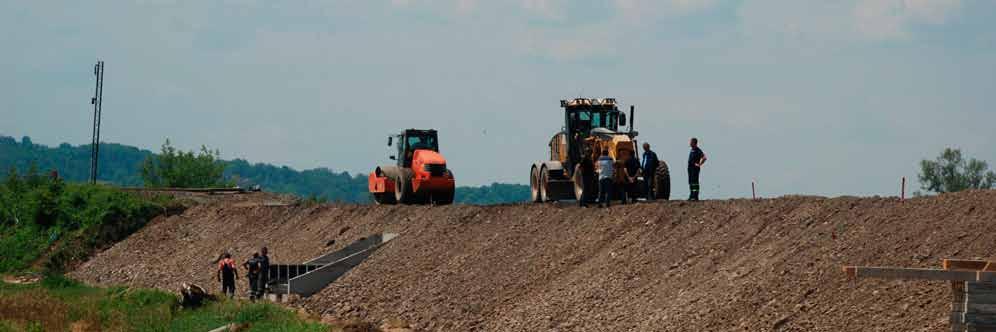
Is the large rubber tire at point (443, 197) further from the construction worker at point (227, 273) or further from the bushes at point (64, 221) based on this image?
the bushes at point (64, 221)

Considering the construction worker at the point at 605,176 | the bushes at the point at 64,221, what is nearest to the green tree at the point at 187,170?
the bushes at the point at 64,221

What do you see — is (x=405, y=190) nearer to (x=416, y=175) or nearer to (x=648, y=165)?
(x=416, y=175)

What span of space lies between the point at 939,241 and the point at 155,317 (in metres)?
18.7

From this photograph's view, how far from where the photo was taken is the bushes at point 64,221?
160 feet

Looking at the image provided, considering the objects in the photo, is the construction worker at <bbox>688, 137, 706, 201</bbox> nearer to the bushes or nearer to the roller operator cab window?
the roller operator cab window

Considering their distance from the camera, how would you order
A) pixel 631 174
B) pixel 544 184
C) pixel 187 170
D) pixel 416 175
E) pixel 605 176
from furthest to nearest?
pixel 187 170 < pixel 416 175 < pixel 544 184 < pixel 631 174 < pixel 605 176

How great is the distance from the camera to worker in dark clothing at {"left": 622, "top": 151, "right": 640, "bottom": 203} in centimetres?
3002

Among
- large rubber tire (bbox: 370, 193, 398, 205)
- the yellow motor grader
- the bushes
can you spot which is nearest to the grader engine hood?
the yellow motor grader

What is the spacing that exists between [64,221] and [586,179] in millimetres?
27385

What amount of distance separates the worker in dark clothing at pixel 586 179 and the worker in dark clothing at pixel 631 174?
81cm

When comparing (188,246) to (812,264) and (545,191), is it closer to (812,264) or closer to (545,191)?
(545,191)

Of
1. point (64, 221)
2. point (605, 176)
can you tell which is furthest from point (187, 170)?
point (605, 176)

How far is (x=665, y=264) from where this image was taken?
2327 cm

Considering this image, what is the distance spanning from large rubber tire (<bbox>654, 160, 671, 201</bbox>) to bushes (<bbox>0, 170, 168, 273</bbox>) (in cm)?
2531
